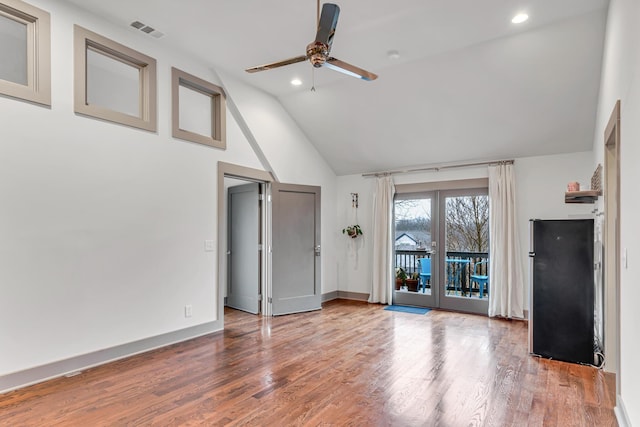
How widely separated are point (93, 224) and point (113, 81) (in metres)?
1.94

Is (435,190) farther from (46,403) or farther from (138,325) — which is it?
(46,403)

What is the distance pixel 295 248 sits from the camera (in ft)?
19.6

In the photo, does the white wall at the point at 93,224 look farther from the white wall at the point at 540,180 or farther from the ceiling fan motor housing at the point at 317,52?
the white wall at the point at 540,180

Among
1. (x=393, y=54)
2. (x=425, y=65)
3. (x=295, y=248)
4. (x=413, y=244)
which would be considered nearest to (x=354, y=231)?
(x=413, y=244)

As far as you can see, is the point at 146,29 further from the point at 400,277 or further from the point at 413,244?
the point at 400,277

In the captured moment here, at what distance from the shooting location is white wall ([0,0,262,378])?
10.1ft

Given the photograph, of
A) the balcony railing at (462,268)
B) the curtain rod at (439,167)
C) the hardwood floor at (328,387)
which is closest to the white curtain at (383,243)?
the curtain rod at (439,167)

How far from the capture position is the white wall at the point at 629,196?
204 centimetres

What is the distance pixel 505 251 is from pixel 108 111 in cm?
553

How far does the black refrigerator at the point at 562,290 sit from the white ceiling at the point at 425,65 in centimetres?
182

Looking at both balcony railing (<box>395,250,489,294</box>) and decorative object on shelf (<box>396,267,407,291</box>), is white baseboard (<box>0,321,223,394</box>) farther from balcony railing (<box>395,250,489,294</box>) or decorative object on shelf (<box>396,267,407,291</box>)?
balcony railing (<box>395,250,489,294</box>)

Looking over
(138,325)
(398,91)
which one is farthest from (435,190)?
(138,325)

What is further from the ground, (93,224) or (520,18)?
(520,18)

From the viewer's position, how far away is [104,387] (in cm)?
307
